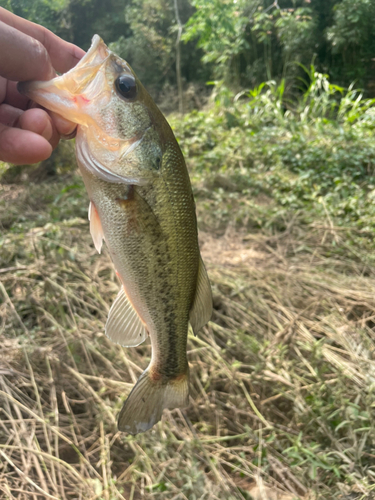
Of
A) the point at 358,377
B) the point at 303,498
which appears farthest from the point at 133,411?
the point at 358,377

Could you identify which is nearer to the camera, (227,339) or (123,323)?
(123,323)

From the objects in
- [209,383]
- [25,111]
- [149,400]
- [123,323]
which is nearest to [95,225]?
[123,323]

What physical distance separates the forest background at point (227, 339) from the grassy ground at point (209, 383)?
0.01 meters

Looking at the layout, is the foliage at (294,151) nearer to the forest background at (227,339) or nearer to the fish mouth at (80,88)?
the forest background at (227,339)

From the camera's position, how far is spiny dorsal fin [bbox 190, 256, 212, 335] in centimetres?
113

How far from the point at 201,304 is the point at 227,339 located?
1.37 m

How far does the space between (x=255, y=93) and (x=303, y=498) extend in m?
6.87

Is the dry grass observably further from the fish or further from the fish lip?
the fish lip

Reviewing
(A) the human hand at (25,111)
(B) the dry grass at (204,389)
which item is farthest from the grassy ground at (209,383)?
(A) the human hand at (25,111)

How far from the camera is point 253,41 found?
817 centimetres

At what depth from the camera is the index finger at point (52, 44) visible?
1.26 m

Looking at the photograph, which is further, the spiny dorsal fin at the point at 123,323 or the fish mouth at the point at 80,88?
the spiny dorsal fin at the point at 123,323

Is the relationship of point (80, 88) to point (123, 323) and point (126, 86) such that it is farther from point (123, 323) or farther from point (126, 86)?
point (123, 323)

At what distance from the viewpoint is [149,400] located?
113 cm
